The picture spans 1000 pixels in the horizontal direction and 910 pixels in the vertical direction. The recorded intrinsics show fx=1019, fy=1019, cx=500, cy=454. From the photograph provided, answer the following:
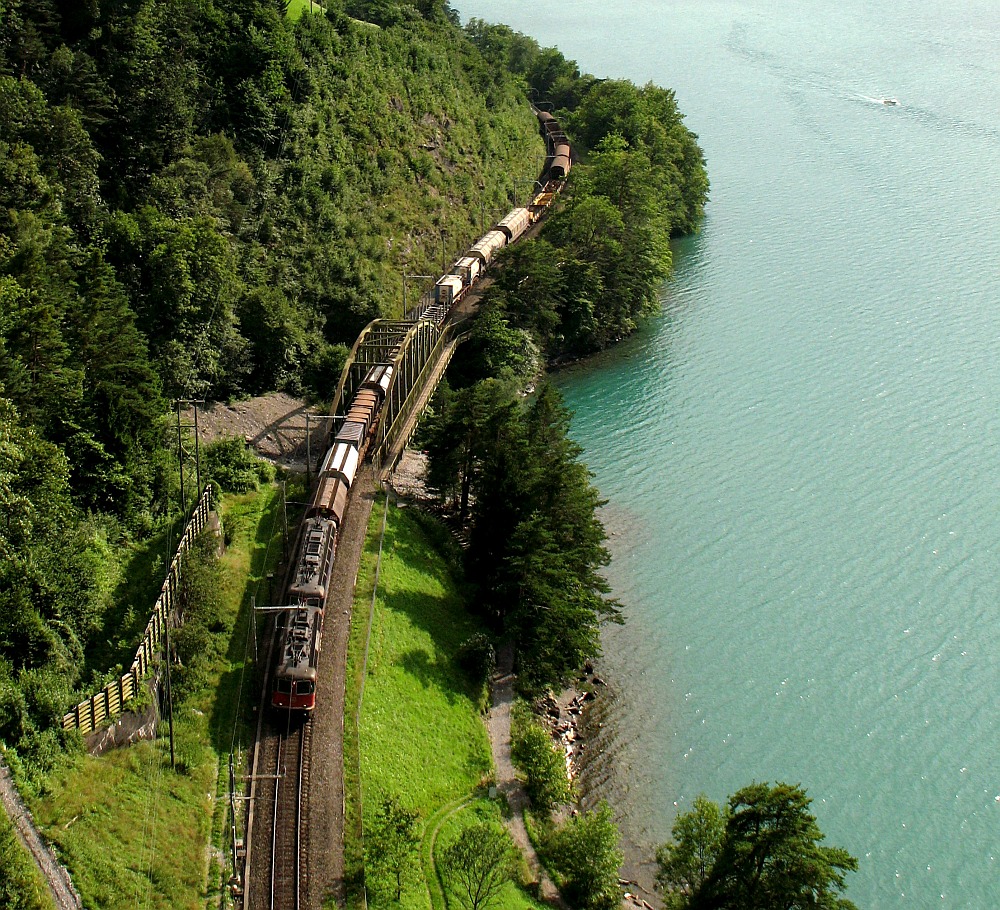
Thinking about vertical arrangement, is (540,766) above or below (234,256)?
below

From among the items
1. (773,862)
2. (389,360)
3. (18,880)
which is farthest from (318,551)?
(773,862)

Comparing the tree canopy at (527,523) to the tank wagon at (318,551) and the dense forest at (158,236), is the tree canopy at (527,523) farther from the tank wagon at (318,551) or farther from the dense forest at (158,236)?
the dense forest at (158,236)

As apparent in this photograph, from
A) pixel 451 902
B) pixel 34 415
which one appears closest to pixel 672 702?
pixel 451 902

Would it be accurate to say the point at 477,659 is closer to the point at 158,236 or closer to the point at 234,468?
the point at 234,468

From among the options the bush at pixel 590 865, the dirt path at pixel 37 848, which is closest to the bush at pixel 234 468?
the dirt path at pixel 37 848

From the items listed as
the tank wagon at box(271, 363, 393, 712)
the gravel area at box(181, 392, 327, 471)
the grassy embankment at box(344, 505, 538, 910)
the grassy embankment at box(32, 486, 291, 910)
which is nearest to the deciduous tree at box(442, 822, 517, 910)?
the grassy embankment at box(344, 505, 538, 910)

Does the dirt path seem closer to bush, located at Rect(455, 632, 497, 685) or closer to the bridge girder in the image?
bush, located at Rect(455, 632, 497, 685)
